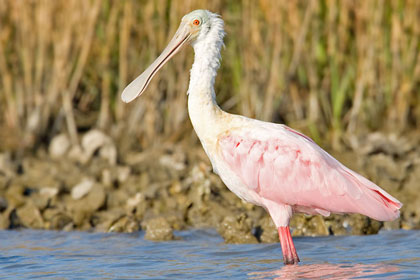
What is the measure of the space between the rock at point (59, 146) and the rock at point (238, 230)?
11.3ft

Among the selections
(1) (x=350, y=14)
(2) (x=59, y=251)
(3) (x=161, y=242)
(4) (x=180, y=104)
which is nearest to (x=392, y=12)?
(1) (x=350, y=14)

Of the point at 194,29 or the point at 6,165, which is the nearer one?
the point at 194,29

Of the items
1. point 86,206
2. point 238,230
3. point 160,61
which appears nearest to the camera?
point 160,61

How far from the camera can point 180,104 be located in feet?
33.6

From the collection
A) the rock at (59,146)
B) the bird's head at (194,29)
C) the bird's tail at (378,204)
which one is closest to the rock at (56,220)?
the rock at (59,146)

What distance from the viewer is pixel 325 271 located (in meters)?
6.25

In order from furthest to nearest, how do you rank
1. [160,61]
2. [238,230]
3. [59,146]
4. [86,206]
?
[59,146] → [86,206] → [238,230] → [160,61]

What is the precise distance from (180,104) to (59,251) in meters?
3.28

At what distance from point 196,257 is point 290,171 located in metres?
1.08

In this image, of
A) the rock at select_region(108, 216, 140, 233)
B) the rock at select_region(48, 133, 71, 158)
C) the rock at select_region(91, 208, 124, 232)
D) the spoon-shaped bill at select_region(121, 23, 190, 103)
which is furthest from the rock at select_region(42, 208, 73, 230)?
the spoon-shaped bill at select_region(121, 23, 190, 103)

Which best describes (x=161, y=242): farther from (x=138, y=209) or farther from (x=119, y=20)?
(x=119, y=20)

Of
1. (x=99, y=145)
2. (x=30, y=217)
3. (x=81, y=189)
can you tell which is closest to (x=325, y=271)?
(x=30, y=217)

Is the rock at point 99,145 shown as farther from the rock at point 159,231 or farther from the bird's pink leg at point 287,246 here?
the bird's pink leg at point 287,246

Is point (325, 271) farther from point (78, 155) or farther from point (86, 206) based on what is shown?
point (78, 155)
